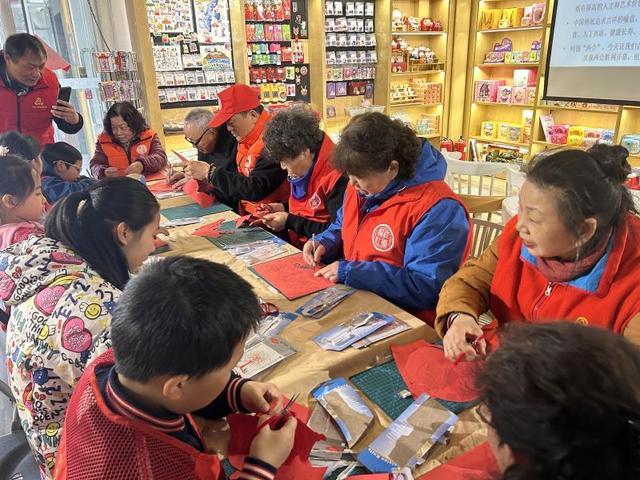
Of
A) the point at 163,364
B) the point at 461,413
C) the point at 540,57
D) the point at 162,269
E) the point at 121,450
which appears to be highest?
the point at 540,57

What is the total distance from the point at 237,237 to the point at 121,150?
1921mm

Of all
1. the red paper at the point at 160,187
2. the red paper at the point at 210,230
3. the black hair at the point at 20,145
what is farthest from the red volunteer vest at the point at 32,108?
the red paper at the point at 210,230

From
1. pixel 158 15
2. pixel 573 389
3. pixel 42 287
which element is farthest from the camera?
pixel 158 15

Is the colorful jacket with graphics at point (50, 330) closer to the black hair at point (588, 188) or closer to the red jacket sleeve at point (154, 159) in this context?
the black hair at point (588, 188)

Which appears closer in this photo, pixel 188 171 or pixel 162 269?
pixel 162 269

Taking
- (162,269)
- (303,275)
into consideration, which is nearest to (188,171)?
(303,275)

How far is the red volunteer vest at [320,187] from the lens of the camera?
2.36 metres

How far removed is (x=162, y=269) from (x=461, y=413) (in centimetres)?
73

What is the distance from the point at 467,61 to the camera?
6.38 m

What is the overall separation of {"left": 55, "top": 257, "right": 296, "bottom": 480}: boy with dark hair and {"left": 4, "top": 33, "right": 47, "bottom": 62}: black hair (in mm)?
2881

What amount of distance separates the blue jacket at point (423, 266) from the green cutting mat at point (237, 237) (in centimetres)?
65

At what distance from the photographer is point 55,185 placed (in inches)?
118

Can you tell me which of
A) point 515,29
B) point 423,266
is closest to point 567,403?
point 423,266

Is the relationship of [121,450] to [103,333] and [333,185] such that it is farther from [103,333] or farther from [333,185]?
[333,185]
